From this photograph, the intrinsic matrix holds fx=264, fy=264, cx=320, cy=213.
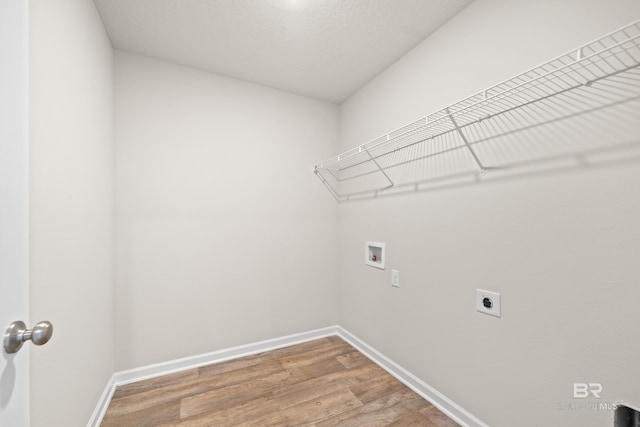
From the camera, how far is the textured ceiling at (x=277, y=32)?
1.46 meters

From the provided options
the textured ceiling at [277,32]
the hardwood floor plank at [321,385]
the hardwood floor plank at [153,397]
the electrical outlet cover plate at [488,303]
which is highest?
the textured ceiling at [277,32]

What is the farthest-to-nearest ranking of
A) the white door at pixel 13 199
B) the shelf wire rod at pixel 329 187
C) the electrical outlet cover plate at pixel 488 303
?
the shelf wire rod at pixel 329 187
the electrical outlet cover plate at pixel 488 303
the white door at pixel 13 199

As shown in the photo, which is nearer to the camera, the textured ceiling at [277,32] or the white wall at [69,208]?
the white wall at [69,208]

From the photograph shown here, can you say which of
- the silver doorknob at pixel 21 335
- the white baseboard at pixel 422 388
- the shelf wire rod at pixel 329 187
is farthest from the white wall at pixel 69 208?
the white baseboard at pixel 422 388

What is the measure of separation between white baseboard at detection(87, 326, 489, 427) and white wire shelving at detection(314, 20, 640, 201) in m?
1.29

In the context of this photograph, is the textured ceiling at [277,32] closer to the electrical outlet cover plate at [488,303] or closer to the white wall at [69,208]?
the white wall at [69,208]

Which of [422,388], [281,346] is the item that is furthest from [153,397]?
[422,388]

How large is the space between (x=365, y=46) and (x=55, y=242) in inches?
77.9

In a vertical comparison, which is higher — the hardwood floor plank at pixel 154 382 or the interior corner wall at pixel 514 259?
the interior corner wall at pixel 514 259

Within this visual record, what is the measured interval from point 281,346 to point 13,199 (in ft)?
6.98

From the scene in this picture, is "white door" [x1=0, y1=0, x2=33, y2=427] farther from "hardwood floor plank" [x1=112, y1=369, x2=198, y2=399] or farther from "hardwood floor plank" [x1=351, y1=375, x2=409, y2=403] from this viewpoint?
"hardwood floor plank" [x1=351, y1=375, x2=409, y2=403]

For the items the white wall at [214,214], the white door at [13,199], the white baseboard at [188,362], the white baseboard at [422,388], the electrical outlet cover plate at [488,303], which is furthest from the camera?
the white wall at [214,214]

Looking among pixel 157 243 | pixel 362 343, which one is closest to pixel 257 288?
pixel 157 243

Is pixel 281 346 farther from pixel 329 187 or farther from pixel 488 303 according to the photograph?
pixel 488 303
